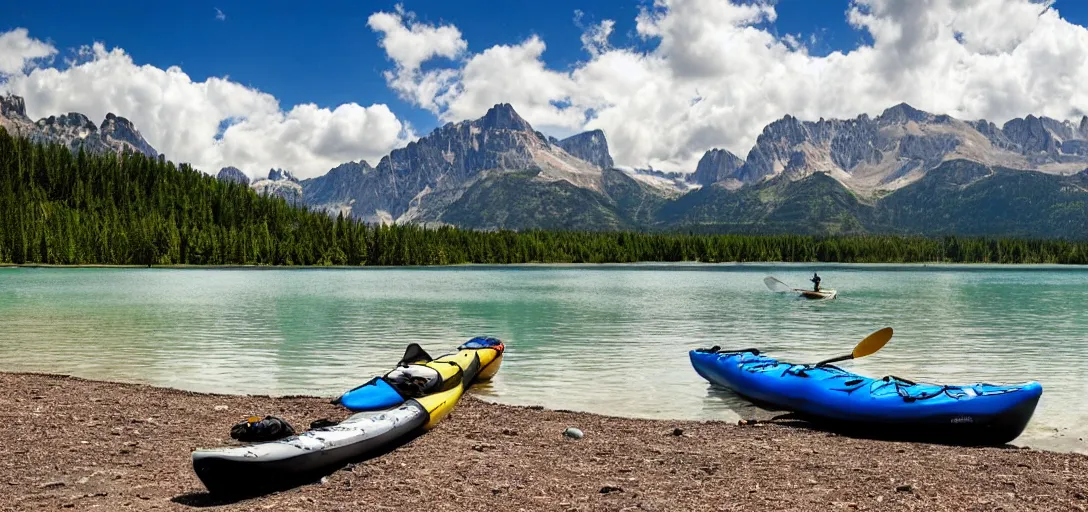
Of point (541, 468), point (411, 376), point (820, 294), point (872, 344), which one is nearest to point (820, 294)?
point (820, 294)

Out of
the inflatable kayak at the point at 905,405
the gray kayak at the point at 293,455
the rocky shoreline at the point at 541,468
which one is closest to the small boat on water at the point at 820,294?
the inflatable kayak at the point at 905,405

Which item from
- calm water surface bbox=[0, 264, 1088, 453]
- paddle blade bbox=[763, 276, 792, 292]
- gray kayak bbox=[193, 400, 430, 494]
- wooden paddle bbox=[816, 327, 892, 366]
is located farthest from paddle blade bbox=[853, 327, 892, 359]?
paddle blade bbox=[763, 276, 792, 292]

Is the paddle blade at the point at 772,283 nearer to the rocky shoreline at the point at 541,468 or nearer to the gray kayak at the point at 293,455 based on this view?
the rocky shoreline at the point at 541,468

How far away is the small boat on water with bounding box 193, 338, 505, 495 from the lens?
12195 millimetres

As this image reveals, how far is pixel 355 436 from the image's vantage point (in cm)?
1459

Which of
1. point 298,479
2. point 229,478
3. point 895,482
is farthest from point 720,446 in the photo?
point 229,478

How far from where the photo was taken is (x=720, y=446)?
16.5 metres

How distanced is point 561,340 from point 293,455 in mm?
27904

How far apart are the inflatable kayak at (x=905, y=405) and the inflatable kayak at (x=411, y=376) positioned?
927cm

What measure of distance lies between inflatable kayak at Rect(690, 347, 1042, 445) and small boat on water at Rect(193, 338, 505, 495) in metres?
9.29

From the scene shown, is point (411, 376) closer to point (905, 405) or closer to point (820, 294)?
point (905, 405)

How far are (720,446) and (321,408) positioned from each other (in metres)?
10.5

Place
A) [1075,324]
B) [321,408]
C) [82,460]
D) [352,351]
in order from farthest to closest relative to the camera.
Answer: [1075,324], [352,351], [321,408], [82,460]

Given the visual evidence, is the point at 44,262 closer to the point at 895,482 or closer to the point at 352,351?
the point at 352,351
